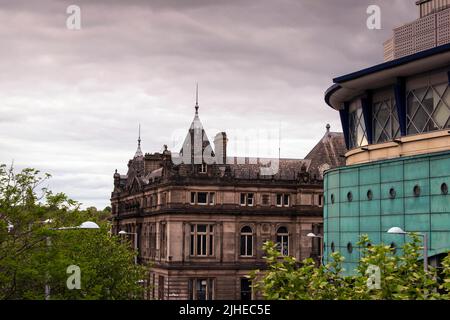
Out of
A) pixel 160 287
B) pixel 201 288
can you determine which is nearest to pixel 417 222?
pixel 201 288

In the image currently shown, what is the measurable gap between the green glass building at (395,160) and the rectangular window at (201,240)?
3984 centimetres

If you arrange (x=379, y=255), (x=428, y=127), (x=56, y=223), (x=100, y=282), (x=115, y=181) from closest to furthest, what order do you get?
(x=379, y=255) < (x=56, y=223) < (x=428, y=127) < (x=100, y=282) < (x=115, y=181)

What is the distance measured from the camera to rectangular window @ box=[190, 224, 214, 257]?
9456 centimetres

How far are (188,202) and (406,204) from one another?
5212 cm

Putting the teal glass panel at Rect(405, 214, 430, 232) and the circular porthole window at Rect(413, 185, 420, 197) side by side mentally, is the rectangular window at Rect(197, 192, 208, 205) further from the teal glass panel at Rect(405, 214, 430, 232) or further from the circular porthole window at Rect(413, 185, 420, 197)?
the circular porthole window at Rect(413, 185, 420, 197)

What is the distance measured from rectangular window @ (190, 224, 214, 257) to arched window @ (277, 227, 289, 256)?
907 cm

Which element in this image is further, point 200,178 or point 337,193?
point 200,178

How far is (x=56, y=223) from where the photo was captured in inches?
1702

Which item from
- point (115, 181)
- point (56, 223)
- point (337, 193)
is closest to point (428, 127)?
point (337, 193)

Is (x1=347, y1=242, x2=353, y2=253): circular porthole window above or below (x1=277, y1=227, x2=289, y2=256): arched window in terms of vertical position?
below

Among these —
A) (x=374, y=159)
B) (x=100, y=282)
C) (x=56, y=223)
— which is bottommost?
(x=100, y=282)

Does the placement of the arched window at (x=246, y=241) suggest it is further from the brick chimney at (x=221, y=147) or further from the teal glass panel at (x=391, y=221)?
the teal glass panel at (x=391, y=221)

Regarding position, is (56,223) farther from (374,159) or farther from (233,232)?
(233,232)

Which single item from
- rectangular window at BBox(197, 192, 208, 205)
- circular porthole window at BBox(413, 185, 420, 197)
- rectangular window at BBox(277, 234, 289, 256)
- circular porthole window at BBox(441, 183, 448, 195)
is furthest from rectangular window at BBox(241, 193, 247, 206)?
circular porthole window at BBox(441, 183, 448, 195)
